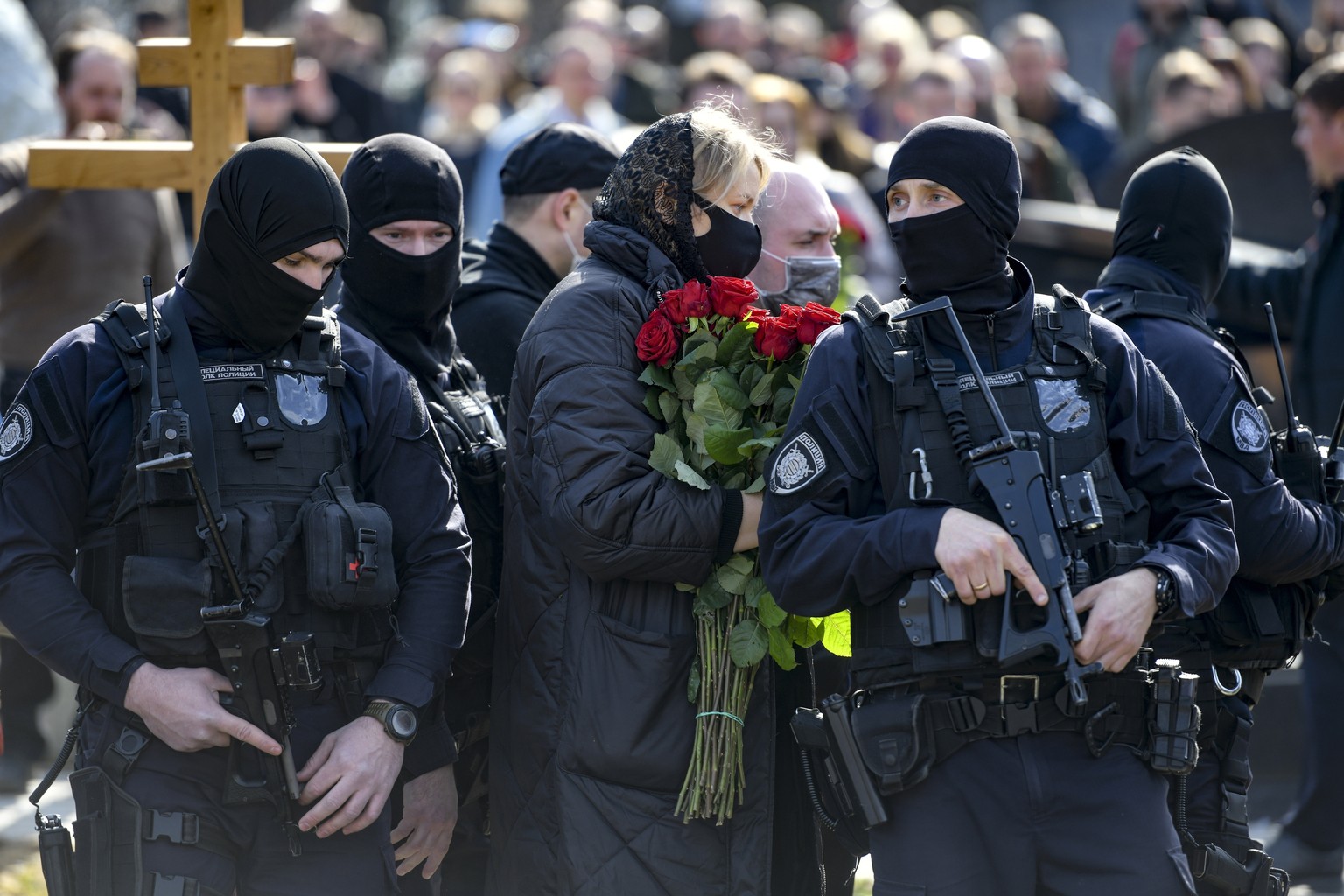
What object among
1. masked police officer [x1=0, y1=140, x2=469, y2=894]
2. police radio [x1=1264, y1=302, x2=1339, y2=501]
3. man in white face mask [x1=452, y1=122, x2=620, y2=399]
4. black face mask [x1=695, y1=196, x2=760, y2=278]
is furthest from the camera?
man in white face mask [x1=452, y1=122, x2=620, y2=399]

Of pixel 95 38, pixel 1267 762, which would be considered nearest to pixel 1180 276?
pixel 1267 762

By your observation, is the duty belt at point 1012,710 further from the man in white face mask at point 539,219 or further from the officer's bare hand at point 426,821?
the man in white face mask at point 539,219

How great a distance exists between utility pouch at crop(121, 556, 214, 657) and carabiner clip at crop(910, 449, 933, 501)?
142cm

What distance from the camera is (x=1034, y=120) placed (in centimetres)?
1158

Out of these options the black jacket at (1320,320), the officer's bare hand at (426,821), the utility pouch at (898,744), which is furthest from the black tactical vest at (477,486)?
the black jacket at (1320,320)

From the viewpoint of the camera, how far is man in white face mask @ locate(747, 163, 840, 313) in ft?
15.1

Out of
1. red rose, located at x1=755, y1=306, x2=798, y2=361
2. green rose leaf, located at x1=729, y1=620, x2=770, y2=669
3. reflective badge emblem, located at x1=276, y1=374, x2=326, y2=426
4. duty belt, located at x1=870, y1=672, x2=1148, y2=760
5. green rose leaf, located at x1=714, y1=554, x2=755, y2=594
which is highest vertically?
red rose, located at x1=755, y1=306, x2=798, y2=361

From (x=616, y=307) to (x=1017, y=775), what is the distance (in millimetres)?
1398

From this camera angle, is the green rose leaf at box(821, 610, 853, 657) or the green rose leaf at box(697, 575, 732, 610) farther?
the green rose leaf at box(821, 610, 853, 657)

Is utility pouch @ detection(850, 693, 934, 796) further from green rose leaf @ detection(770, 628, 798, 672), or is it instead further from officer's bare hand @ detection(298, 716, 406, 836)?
officer's bare hand @ detection(298, 716, 406, 836)

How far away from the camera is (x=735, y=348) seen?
3.89 metres

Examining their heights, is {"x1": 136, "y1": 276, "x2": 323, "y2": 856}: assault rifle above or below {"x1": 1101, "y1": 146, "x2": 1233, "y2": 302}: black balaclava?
below

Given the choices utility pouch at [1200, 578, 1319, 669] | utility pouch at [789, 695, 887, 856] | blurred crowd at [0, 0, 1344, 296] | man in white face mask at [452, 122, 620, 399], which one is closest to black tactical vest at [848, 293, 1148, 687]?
utility pouch at [789, 695, 887, 856]

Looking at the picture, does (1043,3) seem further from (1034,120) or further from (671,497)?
(671,497)
